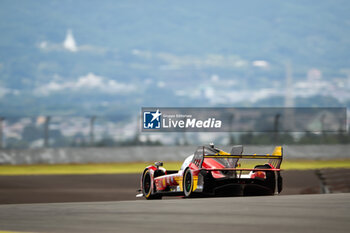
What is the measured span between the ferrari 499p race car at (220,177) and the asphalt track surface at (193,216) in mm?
1145

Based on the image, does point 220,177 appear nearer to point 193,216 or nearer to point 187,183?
point 187,183

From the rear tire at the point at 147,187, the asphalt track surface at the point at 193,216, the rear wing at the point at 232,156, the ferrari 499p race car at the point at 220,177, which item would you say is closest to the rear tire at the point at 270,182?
the ferrari 499p race car at the point at 220,177

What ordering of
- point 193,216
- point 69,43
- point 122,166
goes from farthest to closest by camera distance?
point 69,43
point 122,166
point 193,216

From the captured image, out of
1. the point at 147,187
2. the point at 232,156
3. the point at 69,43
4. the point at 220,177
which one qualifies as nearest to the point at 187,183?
the point at 220,177

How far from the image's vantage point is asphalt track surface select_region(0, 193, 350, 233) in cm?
737

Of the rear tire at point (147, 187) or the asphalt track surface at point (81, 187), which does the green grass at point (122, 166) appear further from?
the rear tire at point (147, 187)

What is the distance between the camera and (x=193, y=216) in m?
8.55

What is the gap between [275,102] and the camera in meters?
64.3

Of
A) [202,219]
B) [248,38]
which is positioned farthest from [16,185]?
[248,38]

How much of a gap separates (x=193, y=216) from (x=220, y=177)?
12.4 feet

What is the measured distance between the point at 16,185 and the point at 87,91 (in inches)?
1915

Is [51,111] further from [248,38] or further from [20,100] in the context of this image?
[248,38]

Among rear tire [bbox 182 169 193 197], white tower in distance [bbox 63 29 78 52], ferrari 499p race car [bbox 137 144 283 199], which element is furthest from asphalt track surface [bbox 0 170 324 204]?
white tower in distance [bbox 63 29 78 52]

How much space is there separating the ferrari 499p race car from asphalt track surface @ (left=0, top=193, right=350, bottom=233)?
1.15m
